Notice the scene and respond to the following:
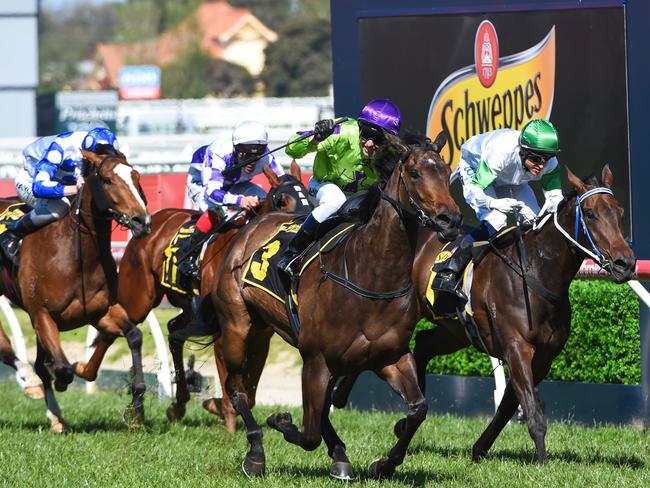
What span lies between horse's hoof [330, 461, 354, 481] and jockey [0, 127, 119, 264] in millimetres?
2633

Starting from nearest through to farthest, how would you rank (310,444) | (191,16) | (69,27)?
(310,444)
(191,16)
(69,27)

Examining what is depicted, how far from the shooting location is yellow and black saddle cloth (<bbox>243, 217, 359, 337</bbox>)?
6.24 metres

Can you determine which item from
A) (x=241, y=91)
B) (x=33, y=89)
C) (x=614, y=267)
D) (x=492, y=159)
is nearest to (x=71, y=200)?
(x=492, y=159)

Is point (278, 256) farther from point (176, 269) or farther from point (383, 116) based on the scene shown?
point (176, 269)

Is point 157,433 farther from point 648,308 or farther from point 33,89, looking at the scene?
point 33,89

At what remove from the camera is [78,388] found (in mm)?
10672

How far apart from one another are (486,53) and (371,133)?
283cm

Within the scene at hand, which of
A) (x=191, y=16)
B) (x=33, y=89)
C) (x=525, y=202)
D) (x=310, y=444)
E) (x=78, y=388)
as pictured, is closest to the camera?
(x=310, y=444)

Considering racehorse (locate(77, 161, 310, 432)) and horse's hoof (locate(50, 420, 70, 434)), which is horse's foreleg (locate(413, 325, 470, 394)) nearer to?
racehorse (locate(77, 161, 310, 432))

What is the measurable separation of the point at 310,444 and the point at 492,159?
6.17ft

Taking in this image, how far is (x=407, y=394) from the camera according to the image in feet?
19.2

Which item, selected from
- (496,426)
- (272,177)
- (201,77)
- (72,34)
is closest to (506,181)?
(496,426)

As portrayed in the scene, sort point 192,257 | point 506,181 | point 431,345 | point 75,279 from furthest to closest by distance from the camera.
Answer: point 192,257
point 75,279
point 431,345
point 506,181

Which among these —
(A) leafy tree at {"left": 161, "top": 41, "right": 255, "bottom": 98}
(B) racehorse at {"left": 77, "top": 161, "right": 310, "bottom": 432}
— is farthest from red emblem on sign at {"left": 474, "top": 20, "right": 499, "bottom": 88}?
(A) leafy tree at {"left": 161, "top": 41, "right": 255, "bottom": 98}
